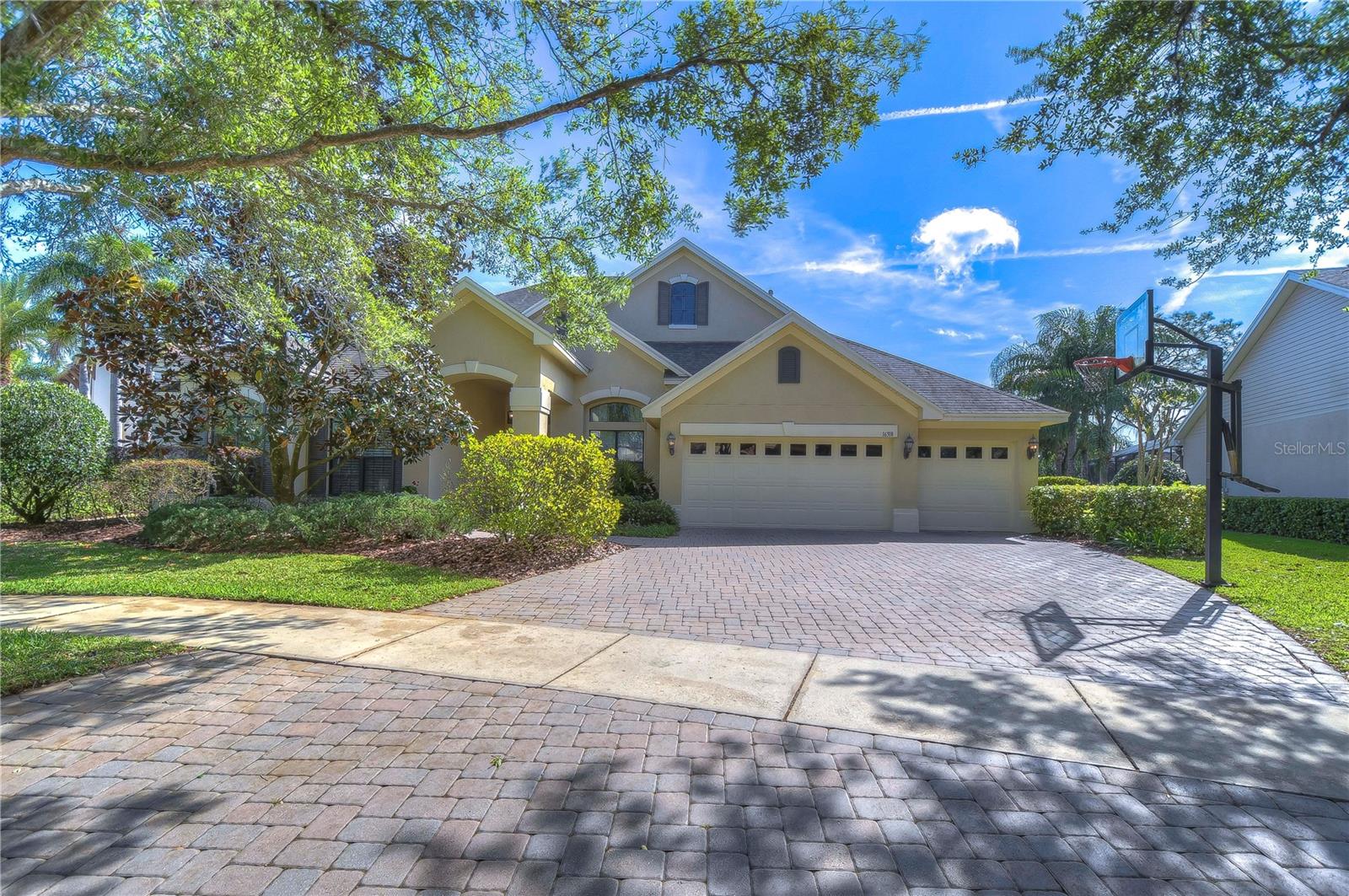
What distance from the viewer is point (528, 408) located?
14.3 metres

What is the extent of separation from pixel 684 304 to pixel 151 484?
1463cm

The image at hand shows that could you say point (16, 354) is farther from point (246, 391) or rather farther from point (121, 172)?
point (121, 172)

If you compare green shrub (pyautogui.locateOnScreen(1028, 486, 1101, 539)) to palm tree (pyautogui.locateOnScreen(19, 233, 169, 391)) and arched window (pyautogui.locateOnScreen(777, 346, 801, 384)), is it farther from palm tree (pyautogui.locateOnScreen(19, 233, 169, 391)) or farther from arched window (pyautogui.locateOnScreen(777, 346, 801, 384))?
palm tree (pyautogui.locateOnScreen(19, 233, 169, 391))

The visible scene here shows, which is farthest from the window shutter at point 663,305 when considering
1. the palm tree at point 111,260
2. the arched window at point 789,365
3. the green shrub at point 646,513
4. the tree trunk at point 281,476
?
the palm tree at point 111,260

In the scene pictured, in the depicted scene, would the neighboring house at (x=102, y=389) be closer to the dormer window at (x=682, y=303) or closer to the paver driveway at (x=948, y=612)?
the dormer window at (x=682, y=303)

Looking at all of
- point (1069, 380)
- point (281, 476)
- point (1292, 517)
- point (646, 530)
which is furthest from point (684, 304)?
point (1069, 380)

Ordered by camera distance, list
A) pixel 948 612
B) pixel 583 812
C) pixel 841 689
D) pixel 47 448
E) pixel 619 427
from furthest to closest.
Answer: pixel 619 427 → pixel 47 448 → pixel 948 612 → pixel 841 689 → pixel 583 812

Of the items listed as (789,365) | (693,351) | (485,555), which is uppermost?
(693,351)

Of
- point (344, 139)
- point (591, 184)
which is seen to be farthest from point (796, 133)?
point (344, 139)

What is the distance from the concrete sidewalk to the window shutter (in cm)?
1533

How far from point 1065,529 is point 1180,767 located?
12878 mm

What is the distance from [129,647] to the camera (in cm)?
479

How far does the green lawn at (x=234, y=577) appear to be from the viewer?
6.82 m

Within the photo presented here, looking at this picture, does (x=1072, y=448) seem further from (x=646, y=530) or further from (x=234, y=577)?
(x=234, y=577)
